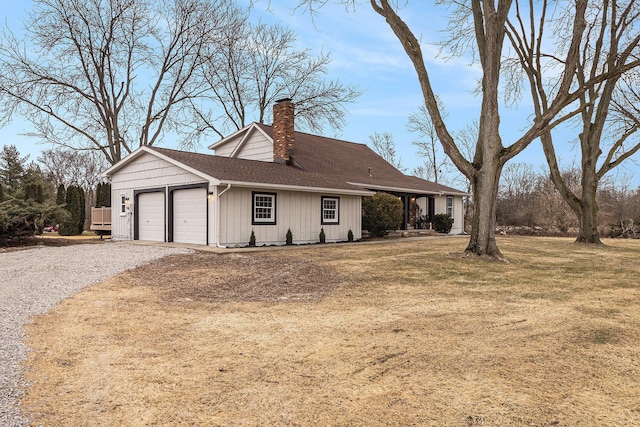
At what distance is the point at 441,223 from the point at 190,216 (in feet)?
50.0

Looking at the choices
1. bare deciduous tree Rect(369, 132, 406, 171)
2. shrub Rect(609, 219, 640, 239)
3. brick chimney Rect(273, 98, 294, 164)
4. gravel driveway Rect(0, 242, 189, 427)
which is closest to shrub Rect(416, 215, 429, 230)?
brick chimney Rect(273, 98, 294, 164)

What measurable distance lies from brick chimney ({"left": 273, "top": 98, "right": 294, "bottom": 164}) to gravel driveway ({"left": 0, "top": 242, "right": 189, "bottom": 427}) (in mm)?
7795

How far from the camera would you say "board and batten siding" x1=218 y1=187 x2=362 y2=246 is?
14.9 m

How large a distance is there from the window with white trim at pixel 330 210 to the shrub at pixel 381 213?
2167mm

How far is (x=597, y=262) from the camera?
12.7m

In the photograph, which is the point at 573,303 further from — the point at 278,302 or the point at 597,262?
the point at 597,262

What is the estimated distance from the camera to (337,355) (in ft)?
14.0

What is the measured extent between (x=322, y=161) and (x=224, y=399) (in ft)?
63.6

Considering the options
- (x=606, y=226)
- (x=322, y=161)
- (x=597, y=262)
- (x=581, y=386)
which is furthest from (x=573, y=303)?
(x=606, y=226)

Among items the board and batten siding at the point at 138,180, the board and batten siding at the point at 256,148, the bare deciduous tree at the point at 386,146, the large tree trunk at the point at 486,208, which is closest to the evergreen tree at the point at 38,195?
the board and batten siding at the point at 138,180

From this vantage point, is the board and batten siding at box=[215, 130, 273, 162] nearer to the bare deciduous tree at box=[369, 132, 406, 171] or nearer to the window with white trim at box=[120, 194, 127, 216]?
the window with white trim at box=[120, 194, 127, 216]

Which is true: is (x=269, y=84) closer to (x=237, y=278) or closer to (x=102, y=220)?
(x=102, y=220)

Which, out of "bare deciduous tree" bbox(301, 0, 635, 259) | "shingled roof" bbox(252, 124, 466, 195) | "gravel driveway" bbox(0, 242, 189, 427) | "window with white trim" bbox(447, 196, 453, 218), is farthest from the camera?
"window with white trim" bbox(447, 196, 453, 218)

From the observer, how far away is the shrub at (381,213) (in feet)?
65.8
